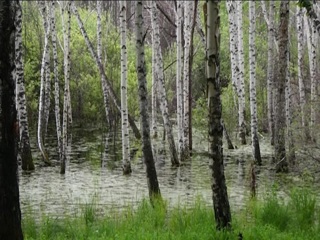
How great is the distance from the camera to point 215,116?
641 cm

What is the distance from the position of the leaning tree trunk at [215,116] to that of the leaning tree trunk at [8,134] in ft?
8.16

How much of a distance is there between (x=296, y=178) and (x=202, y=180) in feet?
7.60

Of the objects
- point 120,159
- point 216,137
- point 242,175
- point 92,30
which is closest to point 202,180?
point 242,175

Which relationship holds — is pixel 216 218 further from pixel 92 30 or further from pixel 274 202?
pixel 92 30

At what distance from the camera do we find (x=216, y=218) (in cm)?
653

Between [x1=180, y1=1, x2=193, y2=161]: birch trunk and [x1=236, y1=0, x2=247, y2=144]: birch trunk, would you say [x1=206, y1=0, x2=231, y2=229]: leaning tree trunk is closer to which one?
[x1=180, y1=1, x2=193, y2=161]: birch trunk

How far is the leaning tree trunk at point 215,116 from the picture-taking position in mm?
6402

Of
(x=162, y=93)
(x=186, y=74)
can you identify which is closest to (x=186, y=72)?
(x=186, y=74)

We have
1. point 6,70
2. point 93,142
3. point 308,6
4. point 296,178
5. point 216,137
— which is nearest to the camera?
point 6,70

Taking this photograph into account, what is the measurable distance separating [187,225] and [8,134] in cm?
286

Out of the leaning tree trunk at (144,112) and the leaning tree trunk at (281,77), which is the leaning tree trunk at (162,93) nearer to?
the leaning tree trunk at (281,77)

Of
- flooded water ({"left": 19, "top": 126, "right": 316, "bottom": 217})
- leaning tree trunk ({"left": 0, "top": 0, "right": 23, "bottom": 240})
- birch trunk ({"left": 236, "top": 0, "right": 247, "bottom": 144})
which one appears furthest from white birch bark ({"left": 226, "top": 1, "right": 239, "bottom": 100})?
leaning tree trunk ({"left": 0, "top": 0, "right": 23, "bottom": 240})

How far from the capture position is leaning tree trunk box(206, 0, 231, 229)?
640 centimetres

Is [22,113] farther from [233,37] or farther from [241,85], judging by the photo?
[241,85]
